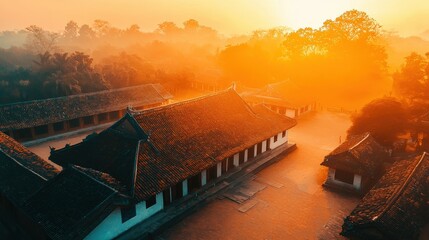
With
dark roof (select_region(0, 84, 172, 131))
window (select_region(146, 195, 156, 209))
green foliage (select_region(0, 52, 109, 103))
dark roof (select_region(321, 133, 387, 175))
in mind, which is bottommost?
window (select_region(146, 195, 156, 209))

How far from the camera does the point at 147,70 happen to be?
6538 cm

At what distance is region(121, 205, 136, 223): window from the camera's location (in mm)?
17812

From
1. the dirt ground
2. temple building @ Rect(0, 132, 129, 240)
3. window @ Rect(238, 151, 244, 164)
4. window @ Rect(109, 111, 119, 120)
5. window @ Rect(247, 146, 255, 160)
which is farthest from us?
window @ Rect(109, 111, 119, 120)

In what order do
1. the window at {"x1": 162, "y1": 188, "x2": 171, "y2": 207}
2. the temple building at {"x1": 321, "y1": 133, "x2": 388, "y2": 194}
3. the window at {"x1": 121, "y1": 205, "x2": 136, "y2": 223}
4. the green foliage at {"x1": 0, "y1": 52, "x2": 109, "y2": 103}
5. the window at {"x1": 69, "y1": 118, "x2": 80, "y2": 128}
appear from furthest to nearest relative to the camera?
1. the green foliage at {"x1": 0, "y1": 52, "x2": 109, "y2": 103}
2. the window at {"x1": 69, "y1": 118, "x2": 80, "y2": 128}
3. the temple building at {"x1": 321, "y1": 133, "x2": 388, "y2": 194}
4. the window at {"x1": 162, "y1": 188, "x2": 171, "y2": 207}
5. the window at {"x1": 121, "y1": 205, "x2": 136, "y2": 223}

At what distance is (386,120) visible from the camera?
30.3 m

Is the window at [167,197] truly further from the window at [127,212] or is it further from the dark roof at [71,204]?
the dark roof at [71,204]

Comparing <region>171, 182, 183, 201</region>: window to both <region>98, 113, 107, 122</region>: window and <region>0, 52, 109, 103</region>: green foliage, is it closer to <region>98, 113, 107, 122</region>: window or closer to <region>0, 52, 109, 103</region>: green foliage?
<region>98, 113, 107, 122</region>: window

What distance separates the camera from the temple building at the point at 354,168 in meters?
23.6

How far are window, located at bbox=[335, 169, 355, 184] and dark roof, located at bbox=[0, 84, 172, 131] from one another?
29557mm

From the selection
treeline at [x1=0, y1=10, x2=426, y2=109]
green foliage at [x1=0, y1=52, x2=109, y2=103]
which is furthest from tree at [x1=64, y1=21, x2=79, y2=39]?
green foliage at [x1=0, y1=52, x2=109, y2=103]

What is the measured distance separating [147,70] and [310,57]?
116 feet

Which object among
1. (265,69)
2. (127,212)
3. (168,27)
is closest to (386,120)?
(127,212)

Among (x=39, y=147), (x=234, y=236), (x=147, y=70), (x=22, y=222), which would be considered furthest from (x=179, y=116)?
(x=147, y=70)

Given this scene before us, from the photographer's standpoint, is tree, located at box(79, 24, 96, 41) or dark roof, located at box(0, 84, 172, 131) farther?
tree, located at box(79, 24, 96, 41)
